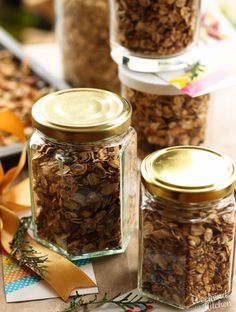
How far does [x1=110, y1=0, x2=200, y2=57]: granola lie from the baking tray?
22cm

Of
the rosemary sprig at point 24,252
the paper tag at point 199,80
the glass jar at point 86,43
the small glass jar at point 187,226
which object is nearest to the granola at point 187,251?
the small glass jar at point 187,226

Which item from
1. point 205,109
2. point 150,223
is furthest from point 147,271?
point 205,109

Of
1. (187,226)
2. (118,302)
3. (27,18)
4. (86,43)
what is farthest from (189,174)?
(27,18)

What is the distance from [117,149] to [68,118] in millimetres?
65

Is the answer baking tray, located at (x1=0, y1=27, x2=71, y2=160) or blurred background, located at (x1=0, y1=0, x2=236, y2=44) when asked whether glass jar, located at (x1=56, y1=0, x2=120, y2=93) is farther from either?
blurred background, located at (x1=0, y1=0, x2=236, y2=44)

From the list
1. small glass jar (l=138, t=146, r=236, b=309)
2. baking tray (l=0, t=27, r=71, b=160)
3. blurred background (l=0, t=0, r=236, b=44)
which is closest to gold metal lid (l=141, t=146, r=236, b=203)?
small glass jar (l=138, t=146, r=236, b=309)

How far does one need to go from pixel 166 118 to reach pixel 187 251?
0.92 feet

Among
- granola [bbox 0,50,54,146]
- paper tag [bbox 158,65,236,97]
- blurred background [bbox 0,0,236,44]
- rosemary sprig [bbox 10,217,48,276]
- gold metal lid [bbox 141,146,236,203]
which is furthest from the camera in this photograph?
blurred background [bbox 0,0,236,44]

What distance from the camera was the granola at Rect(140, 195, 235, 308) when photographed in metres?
0.71

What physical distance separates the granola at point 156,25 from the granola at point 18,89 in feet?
0.79

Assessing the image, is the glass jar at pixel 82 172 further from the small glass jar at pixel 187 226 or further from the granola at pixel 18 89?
the granola at pixel 18 89

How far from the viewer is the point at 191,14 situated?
93cm

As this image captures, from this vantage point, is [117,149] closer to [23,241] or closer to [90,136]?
[90,136]

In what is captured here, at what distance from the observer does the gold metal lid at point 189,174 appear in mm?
693
